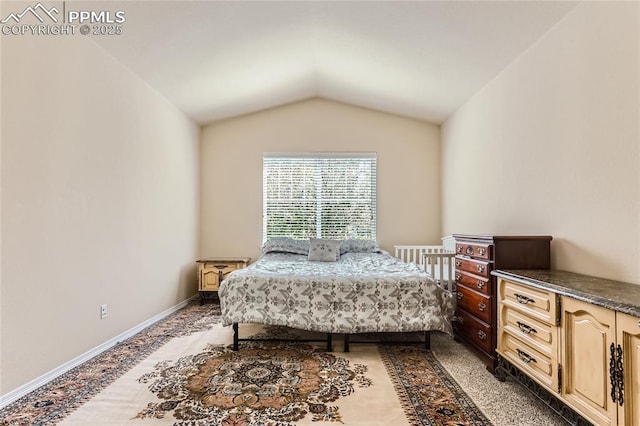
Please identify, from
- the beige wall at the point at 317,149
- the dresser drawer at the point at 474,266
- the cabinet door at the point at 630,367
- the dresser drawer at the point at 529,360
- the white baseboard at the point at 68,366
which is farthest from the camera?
the beige wall at the point at 317,149

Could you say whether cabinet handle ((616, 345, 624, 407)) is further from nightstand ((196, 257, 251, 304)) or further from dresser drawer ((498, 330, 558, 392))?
nightstand ((196, 257, 251, 304))

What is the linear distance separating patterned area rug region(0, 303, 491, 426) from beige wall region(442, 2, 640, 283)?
4.36 feet

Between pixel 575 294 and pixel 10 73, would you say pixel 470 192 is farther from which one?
pixel 10 73

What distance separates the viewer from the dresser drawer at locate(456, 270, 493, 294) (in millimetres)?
2525

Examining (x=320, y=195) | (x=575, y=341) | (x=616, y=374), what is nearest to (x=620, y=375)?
(x=616, y=374)

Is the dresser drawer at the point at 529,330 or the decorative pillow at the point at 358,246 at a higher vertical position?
the decorative pillow at the point at 358,246

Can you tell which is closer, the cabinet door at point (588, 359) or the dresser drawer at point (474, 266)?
the cabinet door at point (588, 359)

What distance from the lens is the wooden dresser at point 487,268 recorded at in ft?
8.00

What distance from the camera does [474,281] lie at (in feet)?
9.05

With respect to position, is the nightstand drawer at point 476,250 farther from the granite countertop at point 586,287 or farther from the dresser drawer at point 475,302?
the dresser drawer at point 475,302

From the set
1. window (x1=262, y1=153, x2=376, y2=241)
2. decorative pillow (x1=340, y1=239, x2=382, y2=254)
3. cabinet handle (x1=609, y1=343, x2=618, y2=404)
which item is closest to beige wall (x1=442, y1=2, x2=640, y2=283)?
cabinet handle (x1=609, y1=343, x2=618, y2=404)

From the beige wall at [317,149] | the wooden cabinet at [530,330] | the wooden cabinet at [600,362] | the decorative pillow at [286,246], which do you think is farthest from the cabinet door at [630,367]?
the beige wall at [317,149]

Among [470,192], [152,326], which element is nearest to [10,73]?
[152,326]

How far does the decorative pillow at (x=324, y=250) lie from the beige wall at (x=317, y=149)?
1.05 m
